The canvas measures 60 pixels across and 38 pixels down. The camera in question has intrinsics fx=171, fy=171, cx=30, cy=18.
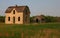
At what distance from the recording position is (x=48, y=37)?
38.0 ft

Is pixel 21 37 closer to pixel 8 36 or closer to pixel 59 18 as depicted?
pixel 8 36

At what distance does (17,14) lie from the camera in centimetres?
4562

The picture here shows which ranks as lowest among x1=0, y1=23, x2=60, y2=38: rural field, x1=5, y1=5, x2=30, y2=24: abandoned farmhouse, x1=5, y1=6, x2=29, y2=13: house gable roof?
x1=0, y1=23, x2=60, y2=38: rural field

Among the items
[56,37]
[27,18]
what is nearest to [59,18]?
[27,18]

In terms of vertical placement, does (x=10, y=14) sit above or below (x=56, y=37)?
above

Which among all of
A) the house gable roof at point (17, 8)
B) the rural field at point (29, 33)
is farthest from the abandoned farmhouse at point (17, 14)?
the rural field at point (29, 33)

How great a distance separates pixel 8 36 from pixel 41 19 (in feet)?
128

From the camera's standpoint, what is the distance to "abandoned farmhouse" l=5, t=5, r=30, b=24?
1764 inches

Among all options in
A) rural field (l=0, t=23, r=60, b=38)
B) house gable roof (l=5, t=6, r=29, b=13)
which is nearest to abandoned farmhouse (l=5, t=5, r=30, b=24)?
house gable roof (l=5, t=6, r=29, b=13)

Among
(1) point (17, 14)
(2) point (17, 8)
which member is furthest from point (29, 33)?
(2) point (17, 8)

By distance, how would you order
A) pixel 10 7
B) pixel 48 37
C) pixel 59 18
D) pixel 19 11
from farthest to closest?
pixel 59 18
pixel 10 7
pixel 19 11
pixel 48 37

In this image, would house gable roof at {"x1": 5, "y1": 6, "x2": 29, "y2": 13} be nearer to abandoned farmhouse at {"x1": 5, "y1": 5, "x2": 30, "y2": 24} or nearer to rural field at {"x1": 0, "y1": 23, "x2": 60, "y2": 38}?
abandoned farmhouse at {"x1": 5, "y1": 5, "x2": 30, "y2": 24}

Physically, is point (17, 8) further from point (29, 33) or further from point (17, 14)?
point (29, 33)

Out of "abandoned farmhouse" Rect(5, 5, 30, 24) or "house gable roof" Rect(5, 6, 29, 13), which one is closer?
"abandoned farmhouse" Rect(5, 5, 30, 24)
